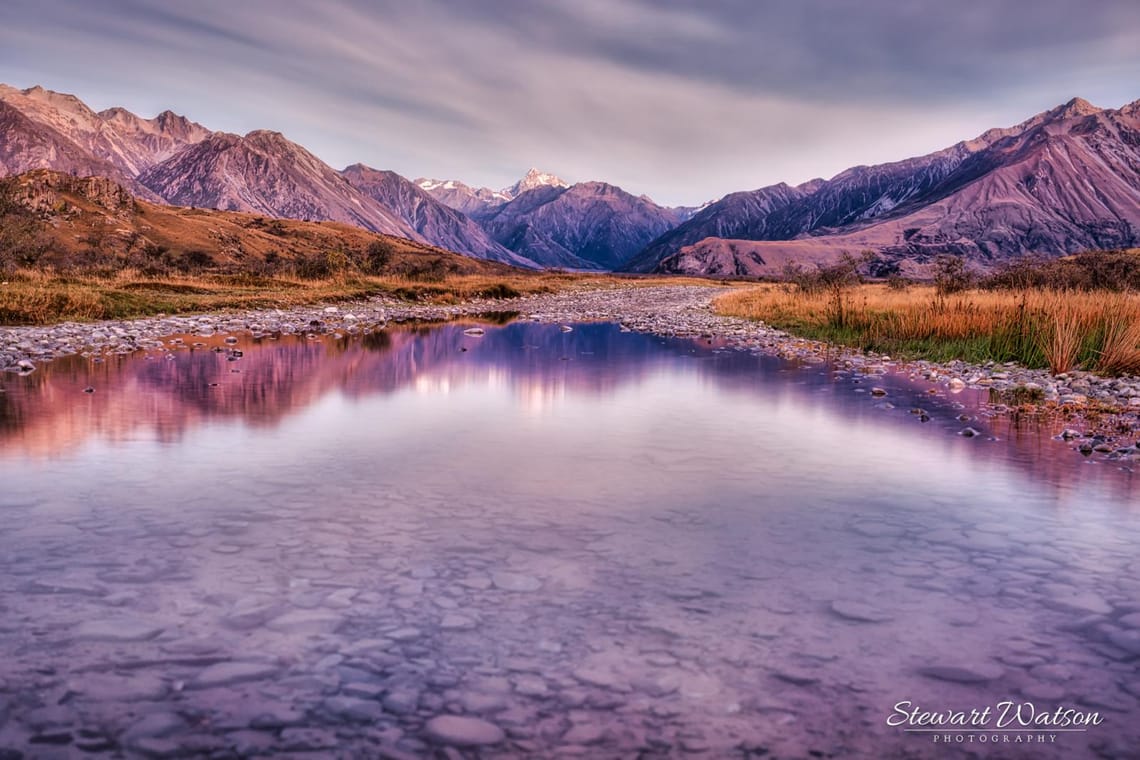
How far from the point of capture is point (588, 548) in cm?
662

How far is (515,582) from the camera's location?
5805 millimetres

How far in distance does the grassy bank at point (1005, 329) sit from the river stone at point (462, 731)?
17.9 metres

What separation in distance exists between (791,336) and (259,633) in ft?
89.1

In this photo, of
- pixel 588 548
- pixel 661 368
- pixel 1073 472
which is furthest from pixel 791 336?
pixel 588 548

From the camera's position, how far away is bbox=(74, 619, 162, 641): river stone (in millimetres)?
4734

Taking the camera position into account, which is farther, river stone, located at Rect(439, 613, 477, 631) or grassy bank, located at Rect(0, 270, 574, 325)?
grassy bank, located at Rect(0, 270, 574, 325)

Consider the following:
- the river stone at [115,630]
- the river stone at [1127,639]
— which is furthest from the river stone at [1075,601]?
the river stone at [115,630]

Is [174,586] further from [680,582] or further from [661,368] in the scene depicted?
[661,368]

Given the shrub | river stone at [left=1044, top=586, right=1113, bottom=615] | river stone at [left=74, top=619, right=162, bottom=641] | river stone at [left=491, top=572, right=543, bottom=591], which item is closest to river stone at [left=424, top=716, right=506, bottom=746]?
river stone at [left=491, top=572, right=543, bottom=591]

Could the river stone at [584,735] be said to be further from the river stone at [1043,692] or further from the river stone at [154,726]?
the river stone at [1043,692]

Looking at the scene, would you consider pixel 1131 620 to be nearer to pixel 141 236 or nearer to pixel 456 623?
pixel 456 623

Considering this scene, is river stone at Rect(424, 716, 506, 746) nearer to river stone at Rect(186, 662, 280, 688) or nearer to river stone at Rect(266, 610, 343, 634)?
river stone at Rect(186, 662, 280, 688)

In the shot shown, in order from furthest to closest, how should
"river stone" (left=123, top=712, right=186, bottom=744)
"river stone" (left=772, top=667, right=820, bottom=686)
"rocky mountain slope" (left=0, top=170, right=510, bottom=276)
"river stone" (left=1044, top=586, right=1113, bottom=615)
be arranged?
"rocky mountain slope" (left=0, top=170, right=510, bottom=276) → "river stone" (left=1044, top=586, right=1113, bottom=615) → "river stone" (left=772, top=667, right=820, bottom=686) → "river stone" (left=123, top=712, right=186, bottom=744)

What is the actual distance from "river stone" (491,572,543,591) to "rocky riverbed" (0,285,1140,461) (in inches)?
345
